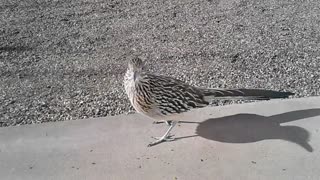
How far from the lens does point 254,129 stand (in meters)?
4.73

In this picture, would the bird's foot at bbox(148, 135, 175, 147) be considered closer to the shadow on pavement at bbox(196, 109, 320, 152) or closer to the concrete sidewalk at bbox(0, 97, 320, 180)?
the concrete sidewalk at bbox(0, 97, 320, 180)

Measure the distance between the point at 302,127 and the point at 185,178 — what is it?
136 cm

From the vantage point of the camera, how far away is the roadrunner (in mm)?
4496

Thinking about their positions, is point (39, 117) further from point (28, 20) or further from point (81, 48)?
point (28, 20)

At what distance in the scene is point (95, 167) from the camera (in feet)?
13.9

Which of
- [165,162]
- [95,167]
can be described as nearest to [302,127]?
[165,162]

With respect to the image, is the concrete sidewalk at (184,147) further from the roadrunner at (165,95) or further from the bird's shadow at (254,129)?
the roadrunner at (165,95)

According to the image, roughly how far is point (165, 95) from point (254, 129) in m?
0.92

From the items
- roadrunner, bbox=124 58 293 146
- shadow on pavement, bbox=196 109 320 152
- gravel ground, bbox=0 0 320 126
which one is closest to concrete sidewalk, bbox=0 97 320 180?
shadow on pavement, bbox=196 109 320 152

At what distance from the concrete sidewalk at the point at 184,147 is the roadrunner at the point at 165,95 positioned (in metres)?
0.21

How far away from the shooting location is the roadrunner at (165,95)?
450 centimetres

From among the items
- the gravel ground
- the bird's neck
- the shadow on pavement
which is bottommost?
the gravel ground

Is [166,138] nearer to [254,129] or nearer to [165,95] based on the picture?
Result: [165,95]

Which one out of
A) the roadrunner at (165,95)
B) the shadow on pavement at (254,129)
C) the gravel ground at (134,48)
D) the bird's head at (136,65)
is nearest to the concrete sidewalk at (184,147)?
the shadow on pavement at (254,129)
